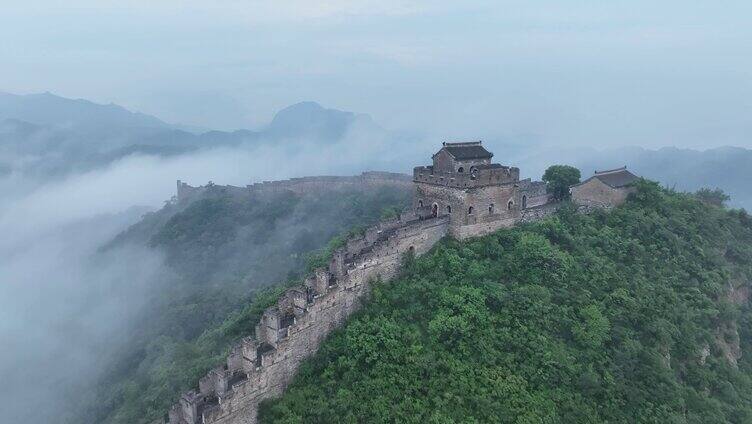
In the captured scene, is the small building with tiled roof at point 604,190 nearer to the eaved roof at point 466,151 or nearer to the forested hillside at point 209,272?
the eaved roof at point 466,151

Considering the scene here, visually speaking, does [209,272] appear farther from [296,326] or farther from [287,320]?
[296,326]

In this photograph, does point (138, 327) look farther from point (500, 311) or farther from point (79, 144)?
point (79, 144)

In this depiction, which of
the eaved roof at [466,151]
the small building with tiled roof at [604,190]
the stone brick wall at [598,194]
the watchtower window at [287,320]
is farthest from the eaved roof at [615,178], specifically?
the watchtower window at [287,320]

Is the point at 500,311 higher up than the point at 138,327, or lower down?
higher up

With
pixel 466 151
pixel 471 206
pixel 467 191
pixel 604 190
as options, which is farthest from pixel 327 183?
pixel 467 191

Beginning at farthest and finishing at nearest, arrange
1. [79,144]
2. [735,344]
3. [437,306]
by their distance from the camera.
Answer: [79,144], [735,344], [437,306]

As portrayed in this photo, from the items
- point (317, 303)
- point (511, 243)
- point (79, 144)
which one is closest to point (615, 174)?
point (511, 243)

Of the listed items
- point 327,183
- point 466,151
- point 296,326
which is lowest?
point 296,326
